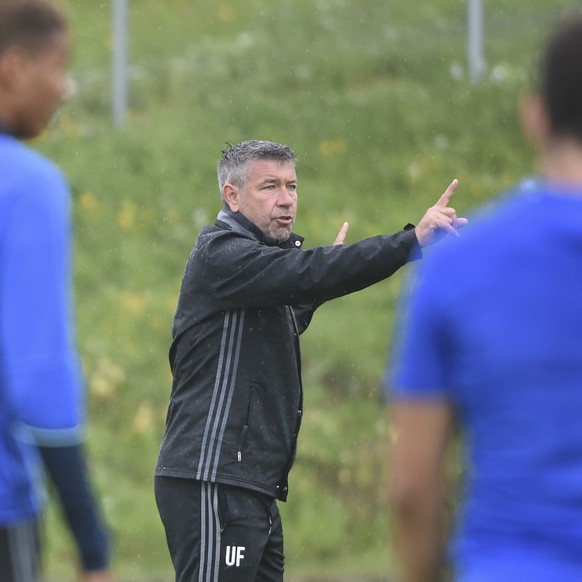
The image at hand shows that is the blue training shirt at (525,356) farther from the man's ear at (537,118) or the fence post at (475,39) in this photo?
the fence post at (475,39)

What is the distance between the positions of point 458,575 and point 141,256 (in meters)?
10.4

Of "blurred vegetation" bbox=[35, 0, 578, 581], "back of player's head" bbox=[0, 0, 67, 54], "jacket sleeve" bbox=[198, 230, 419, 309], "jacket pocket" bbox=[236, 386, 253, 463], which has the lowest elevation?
"jacket pocket" bbox=[236, 386, 253, 463]

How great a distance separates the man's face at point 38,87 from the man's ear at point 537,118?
0.97 m

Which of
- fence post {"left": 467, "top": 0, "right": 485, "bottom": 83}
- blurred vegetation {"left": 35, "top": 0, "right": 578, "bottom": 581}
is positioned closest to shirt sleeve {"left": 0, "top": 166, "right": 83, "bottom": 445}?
blurred vegetation {"left": 35, "top": 0, "right": 578, "bottom": 581}

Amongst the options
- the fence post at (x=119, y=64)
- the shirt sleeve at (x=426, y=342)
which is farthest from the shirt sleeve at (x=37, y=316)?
the fence post at (x=119, y=64)

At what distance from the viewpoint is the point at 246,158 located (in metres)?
6.05

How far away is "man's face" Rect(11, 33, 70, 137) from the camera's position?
9.83 feet

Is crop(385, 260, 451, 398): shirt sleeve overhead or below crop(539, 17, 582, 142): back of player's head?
below

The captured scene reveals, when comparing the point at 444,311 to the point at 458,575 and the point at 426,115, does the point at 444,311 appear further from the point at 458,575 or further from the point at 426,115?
the point at 426,115

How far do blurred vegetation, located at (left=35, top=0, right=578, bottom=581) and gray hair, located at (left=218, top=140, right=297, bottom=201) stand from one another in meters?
4.36

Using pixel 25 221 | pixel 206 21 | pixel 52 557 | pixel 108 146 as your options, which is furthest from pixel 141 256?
pixel 25 221

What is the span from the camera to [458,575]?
262 cm

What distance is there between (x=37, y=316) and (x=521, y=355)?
37.3 inches

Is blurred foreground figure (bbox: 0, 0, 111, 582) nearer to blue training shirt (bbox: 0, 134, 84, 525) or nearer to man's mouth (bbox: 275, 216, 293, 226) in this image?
blue training shirt (bbox: 0, 134, 84, 525)
